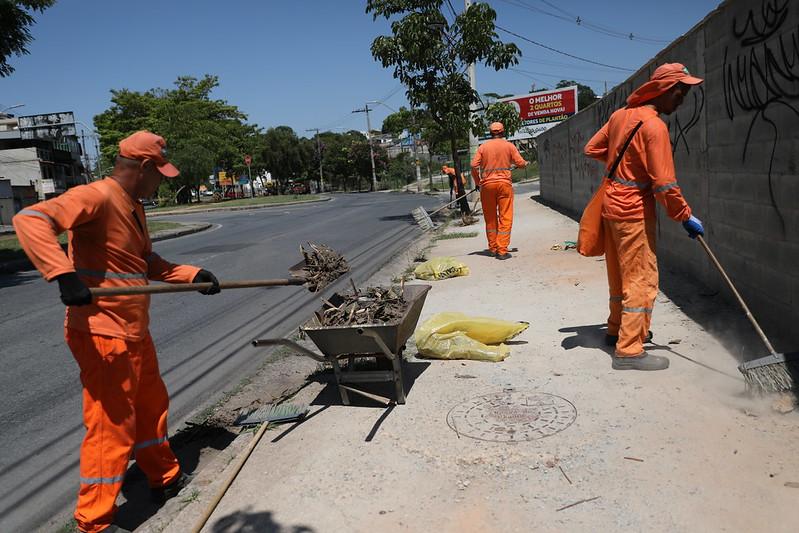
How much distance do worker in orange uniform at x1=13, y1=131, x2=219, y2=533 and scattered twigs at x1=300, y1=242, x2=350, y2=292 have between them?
1.57 meters

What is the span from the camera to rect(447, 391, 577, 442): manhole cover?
12.1 ft

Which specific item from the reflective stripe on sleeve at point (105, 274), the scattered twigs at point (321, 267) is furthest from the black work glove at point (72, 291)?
the scattered twigs at point (321, 267)

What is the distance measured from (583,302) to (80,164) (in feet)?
246

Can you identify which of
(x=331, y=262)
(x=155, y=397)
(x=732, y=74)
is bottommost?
(x=155, y=397)

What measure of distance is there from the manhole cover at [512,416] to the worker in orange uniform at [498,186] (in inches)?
218

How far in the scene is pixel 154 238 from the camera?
18.6m

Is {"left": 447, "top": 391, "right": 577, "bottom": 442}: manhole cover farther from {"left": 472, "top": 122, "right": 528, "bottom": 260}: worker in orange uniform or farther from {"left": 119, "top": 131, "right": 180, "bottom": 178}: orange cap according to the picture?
{"left": 472, "top": 122, "right": 528, "bottom": 260}: worker in orange uniform

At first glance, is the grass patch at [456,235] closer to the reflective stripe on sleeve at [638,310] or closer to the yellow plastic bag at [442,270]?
the yellow plastic bag at [442,270]

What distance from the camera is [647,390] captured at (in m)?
4.11

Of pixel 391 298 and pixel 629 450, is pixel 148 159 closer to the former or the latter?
pixel 391 298

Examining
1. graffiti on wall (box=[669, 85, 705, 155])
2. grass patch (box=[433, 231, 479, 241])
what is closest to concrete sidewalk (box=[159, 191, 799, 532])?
graffiti on wall (box=[669, 85, 705, 155])

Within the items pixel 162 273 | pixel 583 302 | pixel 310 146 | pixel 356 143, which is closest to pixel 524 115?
pixel 356 143

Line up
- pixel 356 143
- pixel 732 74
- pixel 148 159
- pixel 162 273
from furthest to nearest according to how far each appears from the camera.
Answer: pixel 356 143 → pixel 732 74 → pixel 162 273 → pixel 148 159

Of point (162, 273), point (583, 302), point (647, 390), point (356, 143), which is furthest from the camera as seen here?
point (356, 143)
